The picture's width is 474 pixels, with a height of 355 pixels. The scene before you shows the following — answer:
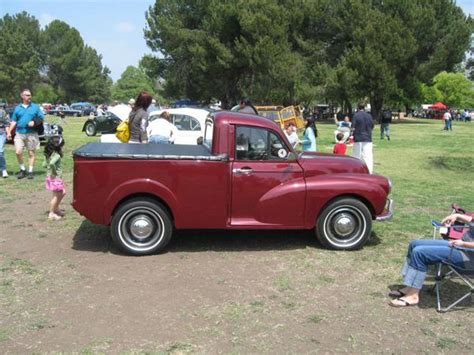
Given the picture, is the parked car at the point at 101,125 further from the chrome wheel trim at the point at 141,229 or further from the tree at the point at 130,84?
the tree at the point at 130,84

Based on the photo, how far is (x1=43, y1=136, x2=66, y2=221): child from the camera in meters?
7.96

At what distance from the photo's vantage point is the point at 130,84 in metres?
124

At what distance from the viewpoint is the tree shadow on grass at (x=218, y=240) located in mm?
6840

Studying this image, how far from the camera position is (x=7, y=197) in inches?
395

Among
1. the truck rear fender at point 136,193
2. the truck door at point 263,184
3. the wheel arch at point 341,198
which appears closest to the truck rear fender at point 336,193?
the wheel arch at point 341,198

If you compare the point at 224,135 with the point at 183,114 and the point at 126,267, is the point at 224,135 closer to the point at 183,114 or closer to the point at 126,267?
the point at 126,267

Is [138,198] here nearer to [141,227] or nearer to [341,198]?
[141,227]

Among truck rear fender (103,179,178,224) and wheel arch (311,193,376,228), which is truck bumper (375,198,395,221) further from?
truck rear fender (103,179,178,224)

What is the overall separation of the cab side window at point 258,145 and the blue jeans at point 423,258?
219cm

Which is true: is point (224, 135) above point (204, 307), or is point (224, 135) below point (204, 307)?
above

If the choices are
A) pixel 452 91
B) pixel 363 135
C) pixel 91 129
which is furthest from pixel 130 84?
pixel 363 135

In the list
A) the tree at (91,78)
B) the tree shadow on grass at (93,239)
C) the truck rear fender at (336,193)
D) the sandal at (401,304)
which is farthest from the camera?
the tree at (91,78)

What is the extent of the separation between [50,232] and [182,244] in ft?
6.60

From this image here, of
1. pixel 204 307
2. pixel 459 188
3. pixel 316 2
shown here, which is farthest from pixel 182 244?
pixel 316 2
